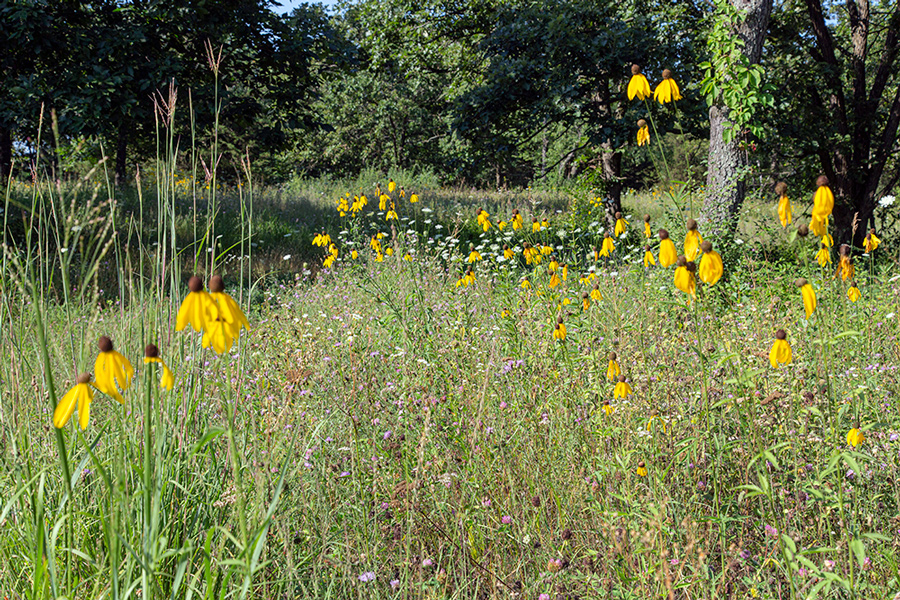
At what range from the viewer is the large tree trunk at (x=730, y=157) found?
544cm

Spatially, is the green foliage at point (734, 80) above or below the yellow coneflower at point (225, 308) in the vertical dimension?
above

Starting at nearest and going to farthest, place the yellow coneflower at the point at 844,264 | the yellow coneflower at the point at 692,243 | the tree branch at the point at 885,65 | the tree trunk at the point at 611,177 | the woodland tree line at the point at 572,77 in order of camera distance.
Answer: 1. the yellow coneflower at the point at 692,243
2. the yellow coneflower at the point at 844,264
3. the woodland tree line at the point at 572,77
4. the tree branch at the point at 885,65
5. the tree trunk at the point at 611,177

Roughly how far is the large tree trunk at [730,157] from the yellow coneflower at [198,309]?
5.06 metres

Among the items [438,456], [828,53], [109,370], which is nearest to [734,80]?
[828,53]

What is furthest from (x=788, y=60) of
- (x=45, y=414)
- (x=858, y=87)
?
(x=45, y=414)

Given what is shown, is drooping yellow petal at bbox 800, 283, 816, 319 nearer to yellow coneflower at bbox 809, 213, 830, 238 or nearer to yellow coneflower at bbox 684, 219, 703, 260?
yellow coneflower at bbox 809, 213, 830, 238

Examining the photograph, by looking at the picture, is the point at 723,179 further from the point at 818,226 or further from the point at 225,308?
the point at 225,308

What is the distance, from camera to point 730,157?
18.6 ft

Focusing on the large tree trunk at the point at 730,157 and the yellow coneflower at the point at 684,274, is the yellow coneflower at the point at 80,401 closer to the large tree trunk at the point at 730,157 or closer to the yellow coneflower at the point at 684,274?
the yellow coneflower at the point at 684,274

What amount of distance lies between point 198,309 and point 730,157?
225 inches

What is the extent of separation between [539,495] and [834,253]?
219 inches

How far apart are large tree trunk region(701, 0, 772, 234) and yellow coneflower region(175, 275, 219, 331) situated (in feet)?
16.6

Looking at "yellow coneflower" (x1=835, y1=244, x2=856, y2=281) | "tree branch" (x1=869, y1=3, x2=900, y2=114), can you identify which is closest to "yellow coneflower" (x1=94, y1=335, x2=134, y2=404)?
"yellow coneflower" (x1=835, y1=244, x2=856, y2=281)

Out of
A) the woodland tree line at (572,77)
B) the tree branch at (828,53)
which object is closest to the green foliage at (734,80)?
the woodland tree line at (572,77)
